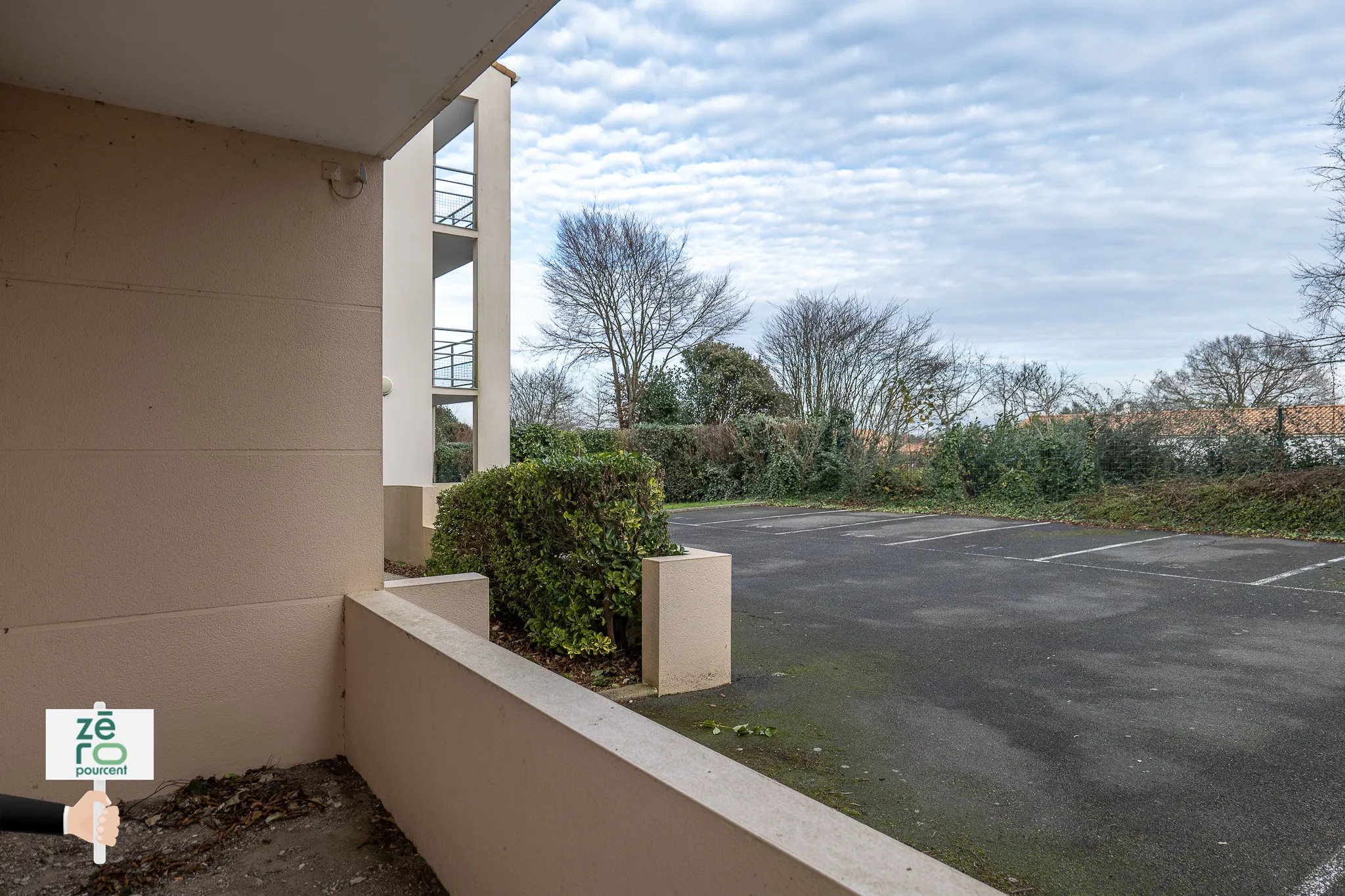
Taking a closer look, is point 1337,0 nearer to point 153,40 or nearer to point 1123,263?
point 1123,263

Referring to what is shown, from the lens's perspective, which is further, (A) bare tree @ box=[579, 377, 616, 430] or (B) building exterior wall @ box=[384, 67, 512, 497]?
(A) bare tree @ box=[579, 377, 616, 430]

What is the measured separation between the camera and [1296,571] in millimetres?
7902

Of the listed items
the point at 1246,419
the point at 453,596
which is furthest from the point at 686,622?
the point at 1246,419

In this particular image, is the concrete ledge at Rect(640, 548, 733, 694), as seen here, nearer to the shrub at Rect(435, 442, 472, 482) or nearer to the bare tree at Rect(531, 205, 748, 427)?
the shrub at Rect(435, 442, 472, 482)

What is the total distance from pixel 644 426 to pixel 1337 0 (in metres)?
14.7

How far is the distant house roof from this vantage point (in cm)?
1159

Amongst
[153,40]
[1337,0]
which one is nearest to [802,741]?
[153,40]

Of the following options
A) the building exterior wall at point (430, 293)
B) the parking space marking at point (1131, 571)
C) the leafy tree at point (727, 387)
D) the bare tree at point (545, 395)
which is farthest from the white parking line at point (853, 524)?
the bare tree at point (545, 395)

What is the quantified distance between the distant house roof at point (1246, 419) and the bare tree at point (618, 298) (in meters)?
12.5

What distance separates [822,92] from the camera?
38.0ft

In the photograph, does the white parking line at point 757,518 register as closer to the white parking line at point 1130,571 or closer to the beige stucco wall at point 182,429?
the white parking line at point 1130,571

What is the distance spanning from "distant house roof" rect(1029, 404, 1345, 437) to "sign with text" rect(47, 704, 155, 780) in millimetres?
14905

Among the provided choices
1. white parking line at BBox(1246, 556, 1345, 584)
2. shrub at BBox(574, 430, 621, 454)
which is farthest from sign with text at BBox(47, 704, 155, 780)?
shrub at BBox(574, 430, 621, 454)

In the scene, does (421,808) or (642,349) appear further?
(642,349)
